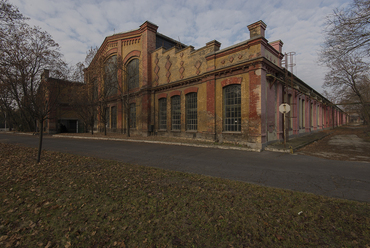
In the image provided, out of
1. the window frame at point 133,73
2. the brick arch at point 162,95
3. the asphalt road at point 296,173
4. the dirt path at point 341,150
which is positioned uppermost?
the window frame at point 133,73

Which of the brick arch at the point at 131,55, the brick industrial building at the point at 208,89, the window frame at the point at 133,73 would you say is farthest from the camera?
the window frame at the point at 133,73

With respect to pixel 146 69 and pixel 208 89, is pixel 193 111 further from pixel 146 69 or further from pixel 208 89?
pixel 146 69

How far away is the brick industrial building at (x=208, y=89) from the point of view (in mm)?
11320

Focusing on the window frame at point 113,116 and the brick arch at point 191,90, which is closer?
the brick arch at point 191,90

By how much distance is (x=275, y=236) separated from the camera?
2646mm

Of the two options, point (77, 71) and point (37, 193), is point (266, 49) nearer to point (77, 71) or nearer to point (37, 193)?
point (37, 193)

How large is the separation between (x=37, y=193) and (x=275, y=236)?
5175 mm

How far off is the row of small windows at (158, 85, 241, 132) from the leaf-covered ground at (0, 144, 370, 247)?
806 cm

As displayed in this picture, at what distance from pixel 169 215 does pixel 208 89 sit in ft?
37.9

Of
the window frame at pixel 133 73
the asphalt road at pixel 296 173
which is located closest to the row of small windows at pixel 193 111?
the window frame at pixel 133 73

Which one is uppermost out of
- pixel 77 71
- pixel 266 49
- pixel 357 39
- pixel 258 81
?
pixel 77 71

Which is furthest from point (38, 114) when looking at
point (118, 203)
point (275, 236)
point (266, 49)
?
point (266, 49)

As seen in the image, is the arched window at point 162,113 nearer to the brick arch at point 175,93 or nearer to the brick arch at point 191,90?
the brick arch at point 175,93

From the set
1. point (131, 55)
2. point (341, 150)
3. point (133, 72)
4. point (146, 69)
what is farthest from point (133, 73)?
point (341, 150)
